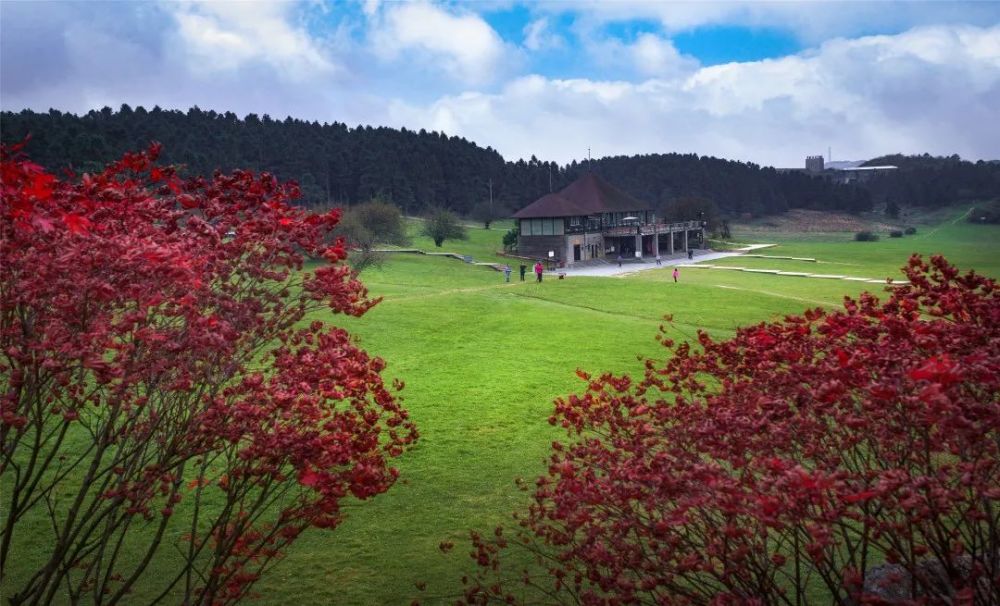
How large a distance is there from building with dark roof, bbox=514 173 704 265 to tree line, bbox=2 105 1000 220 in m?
18.7

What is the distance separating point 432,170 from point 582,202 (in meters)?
54.8

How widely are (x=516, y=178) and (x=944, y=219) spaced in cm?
7246

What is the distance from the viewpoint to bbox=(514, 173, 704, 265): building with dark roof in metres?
72.3

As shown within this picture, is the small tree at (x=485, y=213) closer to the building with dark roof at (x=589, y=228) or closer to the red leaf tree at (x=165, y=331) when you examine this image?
the building with dark roof at (x=589, y=228)

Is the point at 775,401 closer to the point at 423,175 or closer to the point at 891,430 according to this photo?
the point at 891,430

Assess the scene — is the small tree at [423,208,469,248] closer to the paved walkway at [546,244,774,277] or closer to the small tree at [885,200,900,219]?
the paved walkway at [546,244,774,277]

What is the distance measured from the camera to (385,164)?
118312 mm

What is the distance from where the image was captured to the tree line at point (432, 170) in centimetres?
9975

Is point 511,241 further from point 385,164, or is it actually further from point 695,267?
point 385,164

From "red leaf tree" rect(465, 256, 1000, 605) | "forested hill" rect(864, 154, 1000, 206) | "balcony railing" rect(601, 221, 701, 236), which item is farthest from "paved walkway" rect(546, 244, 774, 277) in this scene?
"forested hill" rect(864, 154, 1000, 206)

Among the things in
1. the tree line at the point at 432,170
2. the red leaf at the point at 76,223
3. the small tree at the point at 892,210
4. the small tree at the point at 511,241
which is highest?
the tree line at the point at 432,170

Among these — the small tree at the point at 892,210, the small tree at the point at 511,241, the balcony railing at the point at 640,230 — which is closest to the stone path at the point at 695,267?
the balcony railing at the point at 640,230

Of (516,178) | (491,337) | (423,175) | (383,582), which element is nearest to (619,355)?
(491,337)

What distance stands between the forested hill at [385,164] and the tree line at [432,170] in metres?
0.20
